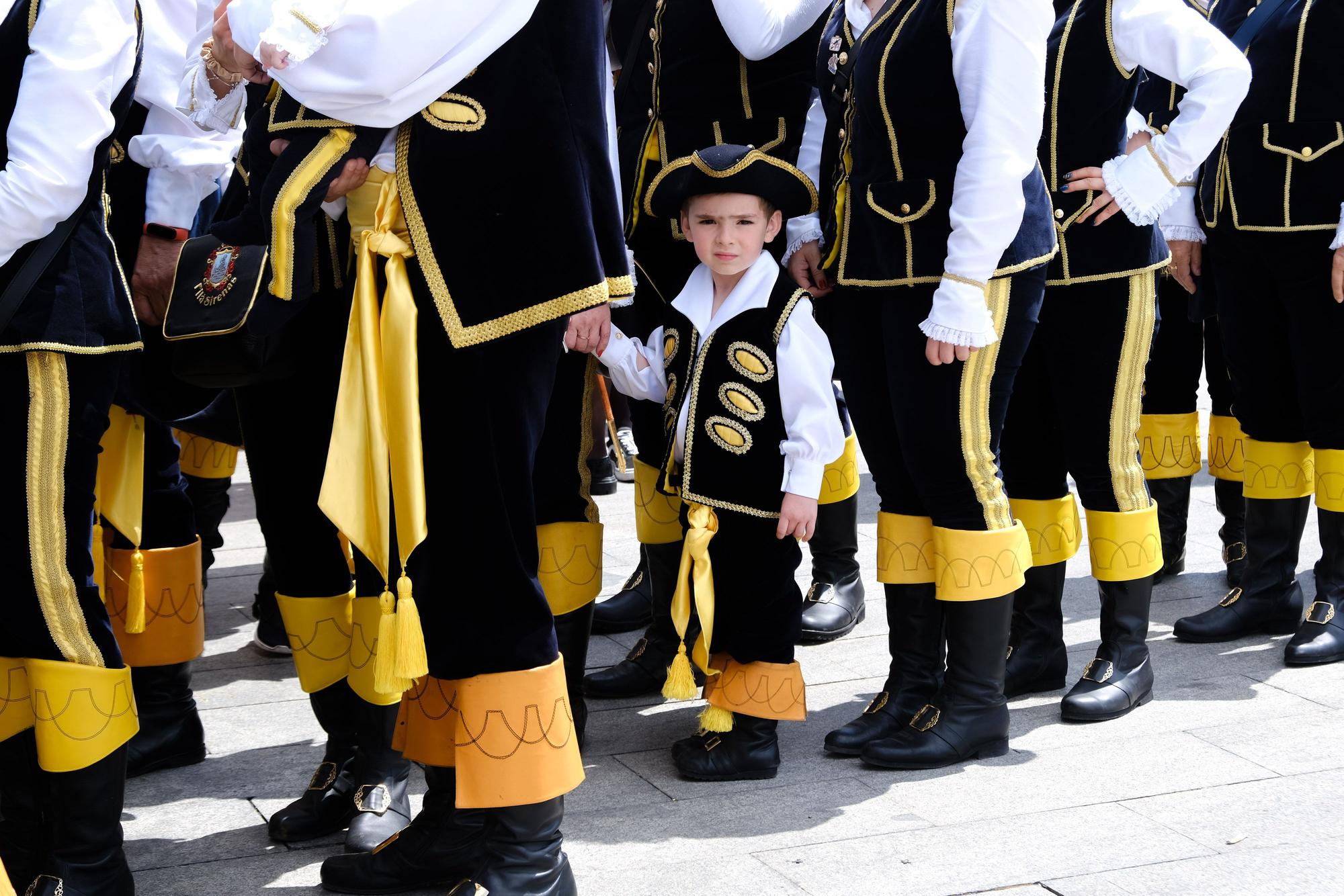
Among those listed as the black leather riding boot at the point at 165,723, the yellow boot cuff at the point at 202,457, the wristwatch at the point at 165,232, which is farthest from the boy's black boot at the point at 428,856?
the yellow boot cuff at the point at 202,457

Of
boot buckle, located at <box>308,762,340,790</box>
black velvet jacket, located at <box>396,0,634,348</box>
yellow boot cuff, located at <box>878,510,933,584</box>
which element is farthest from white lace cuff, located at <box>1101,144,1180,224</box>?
boot buckle, located at <box>308,762,340,790</box>

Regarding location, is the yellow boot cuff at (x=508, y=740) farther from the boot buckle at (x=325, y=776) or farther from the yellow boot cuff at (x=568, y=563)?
the yellow boot cuff at (x=568, y=563)

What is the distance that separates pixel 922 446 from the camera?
3582 mm

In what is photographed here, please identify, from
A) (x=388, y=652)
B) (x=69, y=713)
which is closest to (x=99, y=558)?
(x=69, y=713)

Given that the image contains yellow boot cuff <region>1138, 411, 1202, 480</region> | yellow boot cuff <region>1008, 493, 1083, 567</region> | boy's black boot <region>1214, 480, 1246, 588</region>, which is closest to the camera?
yellow boot cuff <region>1008, 493, 1083, 567</region>

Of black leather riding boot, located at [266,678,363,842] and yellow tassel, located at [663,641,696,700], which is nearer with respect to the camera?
black leather riding boot, located at [266,678,363,842]

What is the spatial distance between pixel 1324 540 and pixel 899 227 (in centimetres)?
185

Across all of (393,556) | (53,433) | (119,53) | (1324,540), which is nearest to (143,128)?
(119,53)

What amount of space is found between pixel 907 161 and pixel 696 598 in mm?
1094

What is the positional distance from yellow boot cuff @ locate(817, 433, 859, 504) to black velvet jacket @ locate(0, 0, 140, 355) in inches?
95.9

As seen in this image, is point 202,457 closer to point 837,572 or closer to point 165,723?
point 165,723

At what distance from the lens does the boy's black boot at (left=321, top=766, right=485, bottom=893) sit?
2914mm

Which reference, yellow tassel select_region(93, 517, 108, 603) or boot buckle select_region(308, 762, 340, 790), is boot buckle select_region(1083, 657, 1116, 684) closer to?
boot buckle select_region(308, 762, 340, 790)

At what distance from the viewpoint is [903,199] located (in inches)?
139
